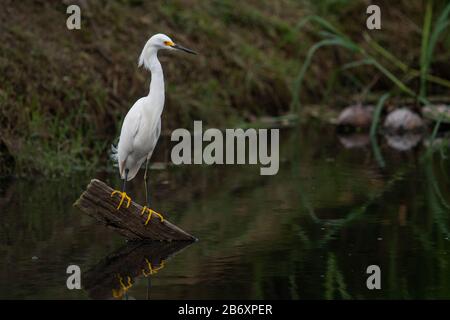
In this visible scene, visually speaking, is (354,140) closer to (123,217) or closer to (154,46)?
(154,46)

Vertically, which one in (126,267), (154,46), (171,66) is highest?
(171,66)

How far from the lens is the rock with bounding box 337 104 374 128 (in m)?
16.3

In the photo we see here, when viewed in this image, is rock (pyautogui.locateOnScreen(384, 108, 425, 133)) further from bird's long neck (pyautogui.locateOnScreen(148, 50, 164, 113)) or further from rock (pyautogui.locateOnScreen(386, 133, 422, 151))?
bird's long neck (pyautogui.locateOnScreen(148, 50, 164, 113))

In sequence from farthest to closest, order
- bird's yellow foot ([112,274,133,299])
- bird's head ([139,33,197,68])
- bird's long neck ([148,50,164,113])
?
bird's head ([139,33,197,68])
bird's long neck ([148,50,164,113])
bird's yellow foot ([112,274,133,299])

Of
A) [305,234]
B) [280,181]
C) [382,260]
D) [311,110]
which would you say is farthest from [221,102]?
[382,260]

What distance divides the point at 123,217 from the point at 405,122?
822 cm

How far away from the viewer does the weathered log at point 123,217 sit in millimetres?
7898

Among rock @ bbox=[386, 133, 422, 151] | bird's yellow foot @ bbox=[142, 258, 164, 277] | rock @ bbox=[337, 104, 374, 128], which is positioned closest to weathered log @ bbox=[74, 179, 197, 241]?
bird's yellow foot @ bbox=[142, 258, 164, 277]

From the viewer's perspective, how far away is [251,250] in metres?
7.96

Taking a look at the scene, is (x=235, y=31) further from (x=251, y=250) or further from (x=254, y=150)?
(x=251, y=250)

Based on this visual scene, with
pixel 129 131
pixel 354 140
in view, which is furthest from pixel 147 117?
pixel 354 140

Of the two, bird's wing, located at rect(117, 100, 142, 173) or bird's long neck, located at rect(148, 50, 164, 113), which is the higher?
bird's long neck, located at rect(148, 50, 164, 113)

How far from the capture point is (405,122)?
15492 mm

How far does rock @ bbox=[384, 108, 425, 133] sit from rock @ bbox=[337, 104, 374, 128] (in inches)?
26.7
